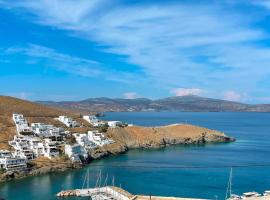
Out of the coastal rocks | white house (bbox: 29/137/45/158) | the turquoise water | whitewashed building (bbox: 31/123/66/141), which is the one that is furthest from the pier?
the coastal rocks

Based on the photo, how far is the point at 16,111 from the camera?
441ft

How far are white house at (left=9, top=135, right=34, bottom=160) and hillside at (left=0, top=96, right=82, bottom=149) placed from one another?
8.11ft

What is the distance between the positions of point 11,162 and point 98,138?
33.6 meters

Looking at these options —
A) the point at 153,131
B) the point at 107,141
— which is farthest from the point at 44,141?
the point at 153,131

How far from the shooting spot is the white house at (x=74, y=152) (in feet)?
292

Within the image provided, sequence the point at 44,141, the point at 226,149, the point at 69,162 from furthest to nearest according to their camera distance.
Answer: the point at 226,149 → the point at 44,141 → the point at 69,162

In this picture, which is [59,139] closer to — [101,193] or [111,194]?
[101,193]

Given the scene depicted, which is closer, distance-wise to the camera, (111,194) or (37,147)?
(111,194)

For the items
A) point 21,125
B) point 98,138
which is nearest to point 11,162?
point 21,125

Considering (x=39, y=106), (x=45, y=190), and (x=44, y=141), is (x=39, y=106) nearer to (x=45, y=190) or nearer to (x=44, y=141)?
(x=44, y=141)

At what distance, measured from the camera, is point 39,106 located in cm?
15250

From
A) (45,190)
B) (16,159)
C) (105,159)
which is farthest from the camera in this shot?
(105,159)

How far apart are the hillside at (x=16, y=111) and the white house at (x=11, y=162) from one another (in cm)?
1448

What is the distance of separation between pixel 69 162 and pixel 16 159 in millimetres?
10081
